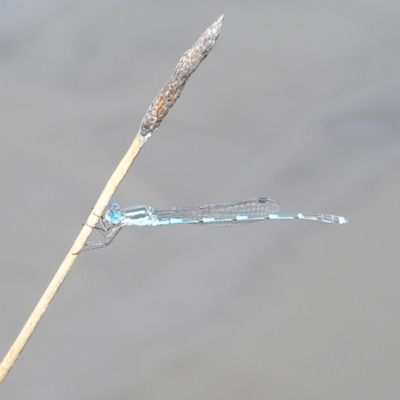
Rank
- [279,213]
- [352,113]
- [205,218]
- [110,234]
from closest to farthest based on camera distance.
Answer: [110,234] < [205,218] < [279,213] < [352,113]

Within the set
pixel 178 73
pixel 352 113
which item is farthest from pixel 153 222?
pixel 352 113

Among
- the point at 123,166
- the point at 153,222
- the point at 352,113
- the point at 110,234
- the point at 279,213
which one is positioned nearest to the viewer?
the point at 123,166

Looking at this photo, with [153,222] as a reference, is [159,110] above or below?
below

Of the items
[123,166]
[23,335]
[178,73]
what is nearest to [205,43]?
[178,73]

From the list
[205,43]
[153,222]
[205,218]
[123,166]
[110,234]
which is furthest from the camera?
[205,218]

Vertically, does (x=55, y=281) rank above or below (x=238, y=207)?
below

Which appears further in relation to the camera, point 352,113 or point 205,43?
point 352,113

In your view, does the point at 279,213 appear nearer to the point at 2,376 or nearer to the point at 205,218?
the point at 205,218

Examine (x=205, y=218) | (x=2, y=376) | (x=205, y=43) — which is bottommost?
(x=2, y=376)

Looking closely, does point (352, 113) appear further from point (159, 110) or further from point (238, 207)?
point (159, 110)
